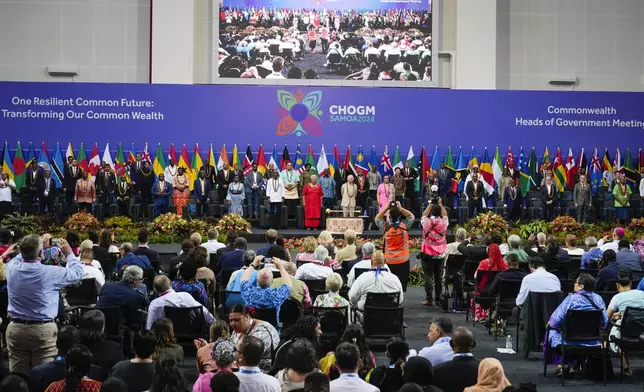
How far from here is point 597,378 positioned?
980 cm

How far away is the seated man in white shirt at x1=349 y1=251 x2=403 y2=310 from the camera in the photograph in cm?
1056

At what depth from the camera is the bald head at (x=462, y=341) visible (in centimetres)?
698

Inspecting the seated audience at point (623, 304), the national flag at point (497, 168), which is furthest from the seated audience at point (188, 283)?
the national flag at point (497, 168)

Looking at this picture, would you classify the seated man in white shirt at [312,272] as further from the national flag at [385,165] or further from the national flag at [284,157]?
the national flag at [385,165]

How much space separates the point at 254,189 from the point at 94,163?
4.52m

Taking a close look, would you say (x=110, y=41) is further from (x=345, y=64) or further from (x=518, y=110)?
(x=518, y=110)

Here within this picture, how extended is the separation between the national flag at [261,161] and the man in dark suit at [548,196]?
685 cm

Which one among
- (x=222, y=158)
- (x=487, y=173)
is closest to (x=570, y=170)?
(x=487, y=173)

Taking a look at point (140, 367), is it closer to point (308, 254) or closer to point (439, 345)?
point (439, 345)

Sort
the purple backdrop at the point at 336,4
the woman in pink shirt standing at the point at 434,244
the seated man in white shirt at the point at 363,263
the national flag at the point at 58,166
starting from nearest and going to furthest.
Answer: the seated man in white shirt at the point at 363,263 → the woman in pink shirt standing at the point at 434,244 → the national flag at the point at 58,166 → the purple backdrop at the point at 336,4

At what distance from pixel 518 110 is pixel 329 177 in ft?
18.7

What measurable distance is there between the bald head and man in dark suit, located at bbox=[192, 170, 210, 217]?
15713mm

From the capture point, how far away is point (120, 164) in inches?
941

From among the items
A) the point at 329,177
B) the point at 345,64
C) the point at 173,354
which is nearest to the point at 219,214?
the point at 329,177
